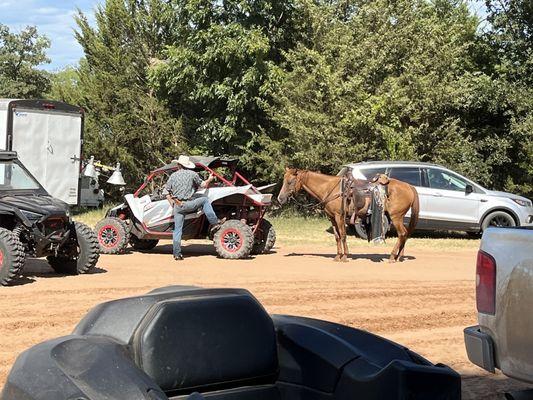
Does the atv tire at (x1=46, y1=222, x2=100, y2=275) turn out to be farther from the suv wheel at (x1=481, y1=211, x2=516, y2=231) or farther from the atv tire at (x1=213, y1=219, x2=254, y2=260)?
the suv wheel at (x1=481, y1=211, x2=516, y2=231)

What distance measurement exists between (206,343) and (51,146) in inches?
757

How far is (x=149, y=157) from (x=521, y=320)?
26.7 metres

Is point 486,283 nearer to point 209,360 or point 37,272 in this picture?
point 209,360

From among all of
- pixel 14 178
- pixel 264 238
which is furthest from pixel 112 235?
pixel 14 178

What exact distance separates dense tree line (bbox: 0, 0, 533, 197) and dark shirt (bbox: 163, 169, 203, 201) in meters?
9.93

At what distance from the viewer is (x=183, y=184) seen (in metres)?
14.2

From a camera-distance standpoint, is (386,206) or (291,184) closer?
(386,206)

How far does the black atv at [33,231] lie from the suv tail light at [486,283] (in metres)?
7.37

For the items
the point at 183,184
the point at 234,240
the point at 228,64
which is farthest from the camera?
the point at 228,64

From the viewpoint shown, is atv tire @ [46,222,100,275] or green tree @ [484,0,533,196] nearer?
atv tire @ [46,222,100,275]

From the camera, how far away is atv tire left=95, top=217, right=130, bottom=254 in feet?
48.3

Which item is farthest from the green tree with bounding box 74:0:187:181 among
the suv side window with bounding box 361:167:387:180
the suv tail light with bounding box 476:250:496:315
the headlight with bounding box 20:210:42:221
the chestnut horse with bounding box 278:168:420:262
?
the suv tail light with bounding box 476:250:496:315

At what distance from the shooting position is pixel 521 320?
154 inches

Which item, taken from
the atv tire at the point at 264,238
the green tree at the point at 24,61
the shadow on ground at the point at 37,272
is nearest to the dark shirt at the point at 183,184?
the atv tire at the point at 264,238
